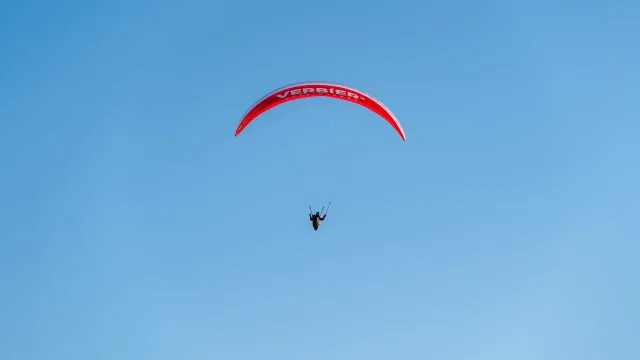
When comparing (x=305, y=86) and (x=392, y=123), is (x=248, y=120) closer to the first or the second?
(x=305, y=86)

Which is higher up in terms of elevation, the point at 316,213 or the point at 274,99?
the point at 274,99

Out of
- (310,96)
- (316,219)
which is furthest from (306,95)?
(316,219)

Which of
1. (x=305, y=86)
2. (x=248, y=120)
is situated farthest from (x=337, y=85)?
(x=248, y=120)

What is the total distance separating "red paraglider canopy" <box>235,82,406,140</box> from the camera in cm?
4144

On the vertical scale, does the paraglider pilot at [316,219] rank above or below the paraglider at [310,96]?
below

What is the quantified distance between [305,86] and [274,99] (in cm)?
160

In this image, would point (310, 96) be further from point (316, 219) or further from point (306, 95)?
point (316, 219)

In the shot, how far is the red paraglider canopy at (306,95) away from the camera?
41438mm

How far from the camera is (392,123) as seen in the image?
140 feet

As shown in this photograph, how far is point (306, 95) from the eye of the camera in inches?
1640

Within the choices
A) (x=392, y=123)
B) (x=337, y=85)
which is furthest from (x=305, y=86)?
(x=392, y=123)

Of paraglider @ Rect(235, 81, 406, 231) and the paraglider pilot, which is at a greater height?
paraglider @ Rect(235, 81, 406, 231)

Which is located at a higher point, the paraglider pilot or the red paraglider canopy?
the red paraglider canopy

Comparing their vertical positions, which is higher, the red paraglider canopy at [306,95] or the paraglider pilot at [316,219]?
the red paraglider canopy at [306,95]
